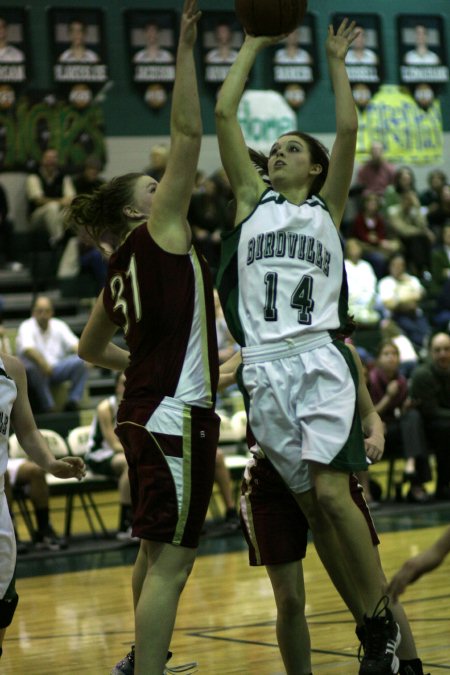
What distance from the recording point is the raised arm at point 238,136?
13.4 ft

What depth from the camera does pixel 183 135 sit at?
12.6ft

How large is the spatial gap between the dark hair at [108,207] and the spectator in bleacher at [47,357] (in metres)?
7.20

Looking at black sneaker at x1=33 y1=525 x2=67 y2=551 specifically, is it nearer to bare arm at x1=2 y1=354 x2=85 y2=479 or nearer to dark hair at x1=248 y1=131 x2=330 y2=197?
bare arm at x1=2 y1=354 x2=85 y2=479

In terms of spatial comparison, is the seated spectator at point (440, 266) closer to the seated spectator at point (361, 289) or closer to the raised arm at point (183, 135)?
the seated spectator at point (361, 289)

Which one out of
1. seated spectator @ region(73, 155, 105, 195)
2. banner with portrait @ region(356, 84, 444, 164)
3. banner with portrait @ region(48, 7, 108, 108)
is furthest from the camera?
banner with portrait @ region(356, 84, 444, 164)

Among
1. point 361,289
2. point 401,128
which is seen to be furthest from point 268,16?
point 401,128

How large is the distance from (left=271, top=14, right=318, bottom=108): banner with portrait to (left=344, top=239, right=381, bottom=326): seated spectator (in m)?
3.99

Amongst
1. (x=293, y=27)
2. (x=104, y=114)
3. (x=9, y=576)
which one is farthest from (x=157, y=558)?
(x=104, y=114)

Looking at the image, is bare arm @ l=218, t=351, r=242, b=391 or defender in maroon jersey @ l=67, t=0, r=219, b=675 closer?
defender in maroon jersey @ l=67, t=0, r=219, b=675

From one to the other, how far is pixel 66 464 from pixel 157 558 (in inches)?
21.2

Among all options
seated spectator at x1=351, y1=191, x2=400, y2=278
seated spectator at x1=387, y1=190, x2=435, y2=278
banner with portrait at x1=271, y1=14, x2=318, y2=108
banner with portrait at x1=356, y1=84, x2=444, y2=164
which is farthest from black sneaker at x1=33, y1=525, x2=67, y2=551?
banner with portrait at x1=356, y1=84, x2=444, y2=164

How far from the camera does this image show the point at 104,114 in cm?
1686

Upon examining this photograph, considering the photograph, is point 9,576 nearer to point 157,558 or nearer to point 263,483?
point 157,558

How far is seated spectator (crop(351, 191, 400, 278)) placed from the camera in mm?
16297
